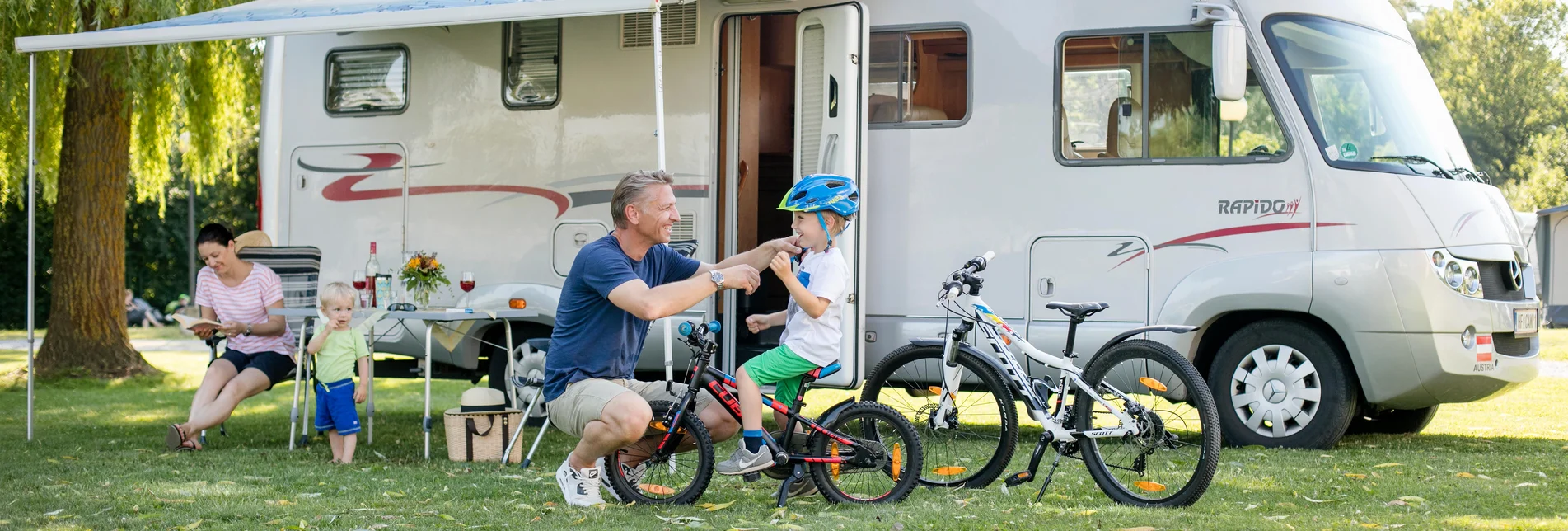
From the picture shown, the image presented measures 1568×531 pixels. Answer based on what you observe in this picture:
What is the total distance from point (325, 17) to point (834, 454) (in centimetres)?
326

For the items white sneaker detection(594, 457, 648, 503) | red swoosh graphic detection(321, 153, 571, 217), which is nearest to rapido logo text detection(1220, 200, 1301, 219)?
white sneaker detection(594, 457, 648, 503)

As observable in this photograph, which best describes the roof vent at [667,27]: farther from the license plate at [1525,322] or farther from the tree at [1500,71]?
the tree at [1500,71]

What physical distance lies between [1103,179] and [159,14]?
670 centimetres

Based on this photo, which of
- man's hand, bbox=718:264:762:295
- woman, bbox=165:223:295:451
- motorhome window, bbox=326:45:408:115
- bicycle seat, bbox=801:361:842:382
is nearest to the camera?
man's hand, bbox=718:264:762:295

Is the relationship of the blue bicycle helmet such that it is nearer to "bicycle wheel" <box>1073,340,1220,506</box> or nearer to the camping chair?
"bicycle wheel" <box>1073,340,1220,506</box>

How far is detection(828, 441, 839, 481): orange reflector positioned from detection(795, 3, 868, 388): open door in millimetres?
1598

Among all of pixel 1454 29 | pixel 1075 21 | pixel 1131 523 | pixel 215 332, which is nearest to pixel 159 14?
pixel 215 332

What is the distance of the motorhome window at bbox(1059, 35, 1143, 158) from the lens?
6.36m

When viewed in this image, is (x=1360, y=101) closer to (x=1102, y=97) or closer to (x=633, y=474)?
(x=1102, y=97)

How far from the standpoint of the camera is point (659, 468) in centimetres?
466

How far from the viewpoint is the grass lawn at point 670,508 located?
14.3 feet

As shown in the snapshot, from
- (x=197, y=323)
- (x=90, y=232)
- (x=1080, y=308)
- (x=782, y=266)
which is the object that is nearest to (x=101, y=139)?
(x=90, y=232)

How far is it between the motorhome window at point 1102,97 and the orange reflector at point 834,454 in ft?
8.14

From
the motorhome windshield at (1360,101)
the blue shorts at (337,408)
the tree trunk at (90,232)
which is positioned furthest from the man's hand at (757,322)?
the tree trunk at (90,232)
